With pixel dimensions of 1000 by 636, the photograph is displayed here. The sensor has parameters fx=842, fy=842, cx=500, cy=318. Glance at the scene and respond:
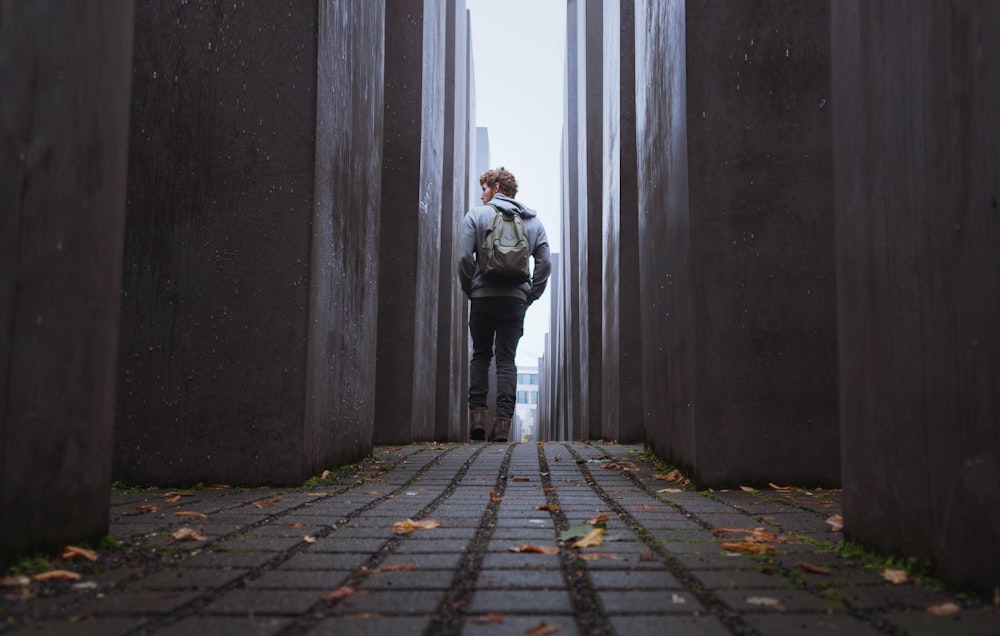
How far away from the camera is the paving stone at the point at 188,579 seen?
221 centimetres

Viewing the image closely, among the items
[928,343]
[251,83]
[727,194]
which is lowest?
[928,343]

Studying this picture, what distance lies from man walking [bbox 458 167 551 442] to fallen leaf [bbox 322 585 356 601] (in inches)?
235

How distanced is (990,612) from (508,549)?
4.43ft

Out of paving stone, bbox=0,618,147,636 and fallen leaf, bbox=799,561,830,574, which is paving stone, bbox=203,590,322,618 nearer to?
paving stone, bbox=0,618,147,636

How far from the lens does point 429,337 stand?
9922 mm

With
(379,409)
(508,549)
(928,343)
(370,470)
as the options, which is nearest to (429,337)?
(379,409)

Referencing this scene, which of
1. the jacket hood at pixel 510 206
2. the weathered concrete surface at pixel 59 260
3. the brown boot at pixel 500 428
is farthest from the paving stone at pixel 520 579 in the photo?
the brown boot at pixel 500 428

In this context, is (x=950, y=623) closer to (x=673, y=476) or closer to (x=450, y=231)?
(x=673, y=476)

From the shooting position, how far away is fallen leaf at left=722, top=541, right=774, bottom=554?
8.78 feet

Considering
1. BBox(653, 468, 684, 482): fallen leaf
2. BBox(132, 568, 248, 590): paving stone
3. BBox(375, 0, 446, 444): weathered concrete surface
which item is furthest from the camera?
BBox(375, 0, 446, 444): weathered concrete surface


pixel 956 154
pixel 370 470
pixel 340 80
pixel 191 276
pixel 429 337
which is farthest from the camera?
pixel 429 337

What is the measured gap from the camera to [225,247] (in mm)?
4293

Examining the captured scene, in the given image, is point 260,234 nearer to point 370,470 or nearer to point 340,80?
point 340,80

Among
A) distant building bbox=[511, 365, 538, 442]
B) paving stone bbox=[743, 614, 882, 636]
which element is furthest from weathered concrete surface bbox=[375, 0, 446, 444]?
distant building bbox=[511, 365, 538, 442]
